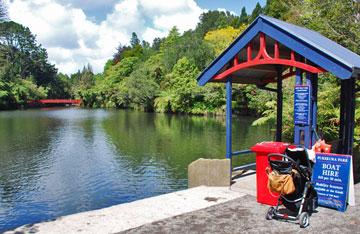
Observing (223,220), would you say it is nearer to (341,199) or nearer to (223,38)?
(341,199)

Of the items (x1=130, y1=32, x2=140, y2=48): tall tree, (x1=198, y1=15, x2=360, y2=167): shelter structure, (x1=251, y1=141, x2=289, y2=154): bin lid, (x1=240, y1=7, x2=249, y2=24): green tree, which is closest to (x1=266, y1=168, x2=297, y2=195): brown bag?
(x1=251, y1=141, x2=289, y2=154): bin lid

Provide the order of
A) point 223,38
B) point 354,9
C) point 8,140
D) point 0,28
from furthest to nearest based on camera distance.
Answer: point 223,38
point 8,140
point 354,9
point 0,28

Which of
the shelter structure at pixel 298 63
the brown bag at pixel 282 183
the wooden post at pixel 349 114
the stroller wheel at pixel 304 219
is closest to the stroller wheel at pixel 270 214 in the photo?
the brown bag at pixel 282 183

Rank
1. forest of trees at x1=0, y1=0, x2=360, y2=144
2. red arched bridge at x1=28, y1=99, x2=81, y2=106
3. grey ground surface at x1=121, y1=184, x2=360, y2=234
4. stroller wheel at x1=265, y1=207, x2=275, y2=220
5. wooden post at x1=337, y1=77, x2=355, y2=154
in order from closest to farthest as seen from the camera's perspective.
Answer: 1. grey ground surface at x1=121, y1=184, x2=360, y2=234
2. stroller wheel at x1=265, y1=207, x2=275, y2=220
3. wooden post at x1=337, y1=77, x2=355, y2=154
4. forest of trees at x1=0, y1=0, x2=360, y2=144
5. red arched bridge at x1=28, y1=99, x2=81, y2=106

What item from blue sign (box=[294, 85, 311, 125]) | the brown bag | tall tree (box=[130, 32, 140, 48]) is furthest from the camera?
tall tree (box=[130, 32, 140, 48])

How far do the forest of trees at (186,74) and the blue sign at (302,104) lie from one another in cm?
→ 712

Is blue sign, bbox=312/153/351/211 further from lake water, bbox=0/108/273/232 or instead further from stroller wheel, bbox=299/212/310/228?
lake water, bbox=0/108/273/232

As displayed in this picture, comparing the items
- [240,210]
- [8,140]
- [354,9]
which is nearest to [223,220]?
[240,210]

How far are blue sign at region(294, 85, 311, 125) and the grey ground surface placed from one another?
6.11 feet

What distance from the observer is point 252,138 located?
28.5m

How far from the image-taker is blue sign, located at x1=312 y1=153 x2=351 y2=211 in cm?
686

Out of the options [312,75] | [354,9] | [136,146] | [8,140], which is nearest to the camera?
[312,75]

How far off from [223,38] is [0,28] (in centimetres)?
5336

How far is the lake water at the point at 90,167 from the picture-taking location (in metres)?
13.7
